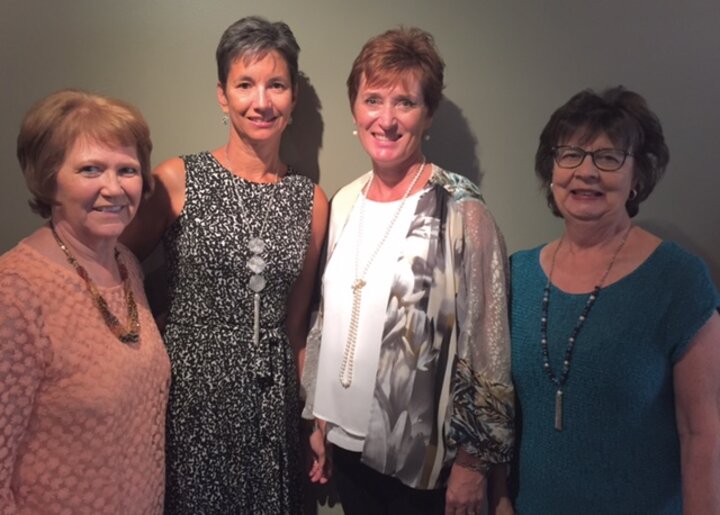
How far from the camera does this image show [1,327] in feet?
3.61

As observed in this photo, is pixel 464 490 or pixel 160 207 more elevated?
pixel 160 207

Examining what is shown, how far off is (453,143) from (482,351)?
750mm

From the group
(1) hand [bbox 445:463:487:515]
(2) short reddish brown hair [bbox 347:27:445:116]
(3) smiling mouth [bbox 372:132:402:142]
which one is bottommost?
(1) hand [bbox 445:463:487:515]

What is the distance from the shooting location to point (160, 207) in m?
1.61

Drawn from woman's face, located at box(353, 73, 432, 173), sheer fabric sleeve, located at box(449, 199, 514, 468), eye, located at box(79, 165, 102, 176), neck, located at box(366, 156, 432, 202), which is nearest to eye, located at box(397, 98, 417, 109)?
woman's face, located at box(353, 73, 432, 173)

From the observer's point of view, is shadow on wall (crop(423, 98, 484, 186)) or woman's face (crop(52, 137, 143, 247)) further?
shadow on wall (crop(423, 98, 484, 186))

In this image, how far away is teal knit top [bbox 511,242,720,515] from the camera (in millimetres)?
1262

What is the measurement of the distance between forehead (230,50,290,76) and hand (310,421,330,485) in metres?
0.99

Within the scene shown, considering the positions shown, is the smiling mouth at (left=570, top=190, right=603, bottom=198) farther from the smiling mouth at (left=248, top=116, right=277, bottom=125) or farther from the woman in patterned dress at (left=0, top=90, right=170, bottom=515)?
the woman in patterned dress at (left=0, top=90, right=170, bottom=515)

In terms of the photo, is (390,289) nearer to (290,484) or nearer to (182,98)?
(290,484)

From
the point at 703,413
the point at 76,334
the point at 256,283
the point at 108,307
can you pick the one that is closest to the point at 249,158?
the point at 256,283

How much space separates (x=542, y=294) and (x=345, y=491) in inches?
29.7

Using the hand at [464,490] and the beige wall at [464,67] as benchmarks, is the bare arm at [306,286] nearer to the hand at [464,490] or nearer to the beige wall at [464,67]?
the beige wall at [464,67]

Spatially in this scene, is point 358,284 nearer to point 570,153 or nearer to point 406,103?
point 406,103
